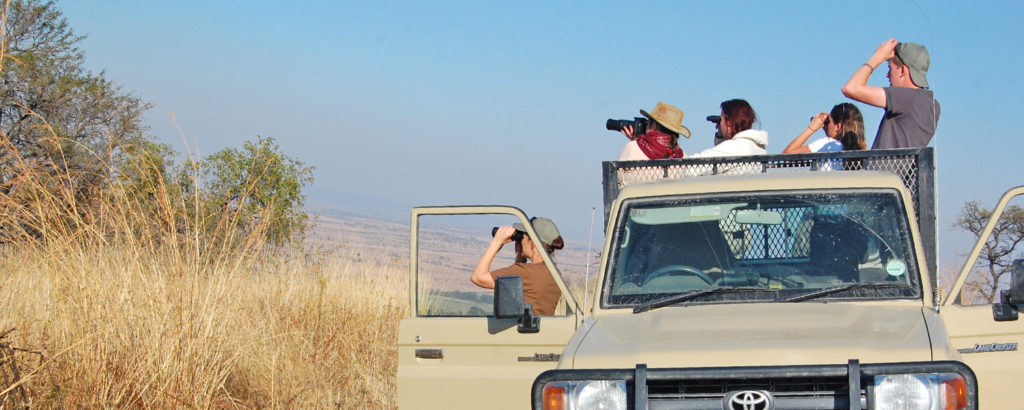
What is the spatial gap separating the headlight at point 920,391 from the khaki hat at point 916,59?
3323 millimetres

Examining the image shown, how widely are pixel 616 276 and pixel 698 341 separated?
3.28ft

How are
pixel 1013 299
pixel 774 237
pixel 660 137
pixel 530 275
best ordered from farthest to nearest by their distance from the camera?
pixel 530 275, pixel 660 137, pixel 774 237, pixel 1013 299

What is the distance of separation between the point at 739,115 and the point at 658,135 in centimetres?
52

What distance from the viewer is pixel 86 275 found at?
6340 mm

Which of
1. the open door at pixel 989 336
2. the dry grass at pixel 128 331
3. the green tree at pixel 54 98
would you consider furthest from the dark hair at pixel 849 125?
the green tree at pixel 54 98

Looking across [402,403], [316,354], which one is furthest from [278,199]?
[402,403]

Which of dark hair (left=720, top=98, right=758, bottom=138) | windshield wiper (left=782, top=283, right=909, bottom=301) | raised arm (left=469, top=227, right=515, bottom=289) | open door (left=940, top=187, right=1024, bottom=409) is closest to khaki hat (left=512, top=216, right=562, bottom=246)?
raised arm (left=469, top=227, right=515, bottom=289)

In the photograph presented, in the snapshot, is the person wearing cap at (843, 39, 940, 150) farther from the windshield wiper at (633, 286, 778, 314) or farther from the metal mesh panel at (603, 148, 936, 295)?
the windshield wiper at (633, 286, 778, 314)

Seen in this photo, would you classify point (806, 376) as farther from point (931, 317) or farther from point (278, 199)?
point (278, 199)

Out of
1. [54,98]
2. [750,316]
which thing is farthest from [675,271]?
[54,98]

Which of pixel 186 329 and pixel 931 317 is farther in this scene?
pixel 186 329

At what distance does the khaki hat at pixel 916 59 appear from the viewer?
251 inches

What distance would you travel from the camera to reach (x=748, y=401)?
364 centimetres

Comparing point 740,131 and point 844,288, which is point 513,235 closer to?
point 740,131
